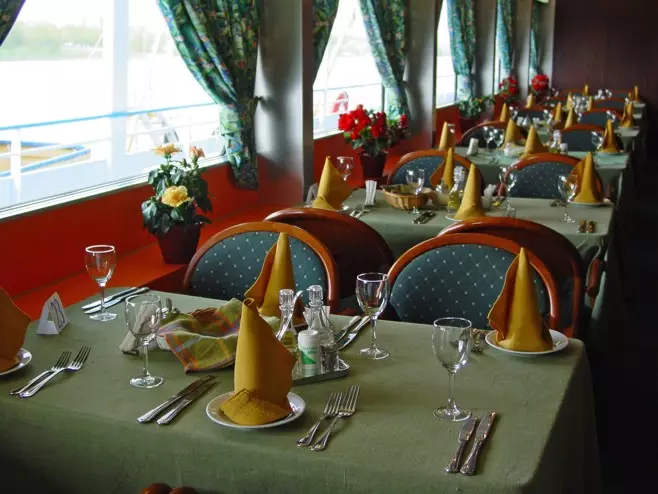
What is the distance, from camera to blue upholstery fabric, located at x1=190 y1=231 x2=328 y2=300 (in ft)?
8.50

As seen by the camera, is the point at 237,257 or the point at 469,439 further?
the point at 237,257

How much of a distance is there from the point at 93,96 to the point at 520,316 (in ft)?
36.7

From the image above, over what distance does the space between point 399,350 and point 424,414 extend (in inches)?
Result: 14.8

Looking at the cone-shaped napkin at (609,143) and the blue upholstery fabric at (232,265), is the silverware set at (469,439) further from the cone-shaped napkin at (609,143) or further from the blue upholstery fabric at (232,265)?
the cone-shaped napkin at (609,143)

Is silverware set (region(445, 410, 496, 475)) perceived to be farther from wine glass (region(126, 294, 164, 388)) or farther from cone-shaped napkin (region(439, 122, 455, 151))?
cone-shaped napkin (region(439, 122, 455, 151))

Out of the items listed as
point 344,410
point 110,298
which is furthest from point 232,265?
point 344,410

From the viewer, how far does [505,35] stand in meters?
12.6

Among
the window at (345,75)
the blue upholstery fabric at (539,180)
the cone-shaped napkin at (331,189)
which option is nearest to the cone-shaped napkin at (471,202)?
the cone-shaped napkin at (331,189)

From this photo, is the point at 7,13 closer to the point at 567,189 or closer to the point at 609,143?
the point at 567,189

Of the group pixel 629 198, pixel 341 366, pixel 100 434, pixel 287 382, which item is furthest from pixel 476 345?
pixel 629 198

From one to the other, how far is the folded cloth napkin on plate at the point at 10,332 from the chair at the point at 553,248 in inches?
48.3

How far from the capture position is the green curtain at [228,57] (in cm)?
432

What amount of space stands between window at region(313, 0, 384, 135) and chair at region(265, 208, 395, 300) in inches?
142

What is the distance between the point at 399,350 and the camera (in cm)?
190
